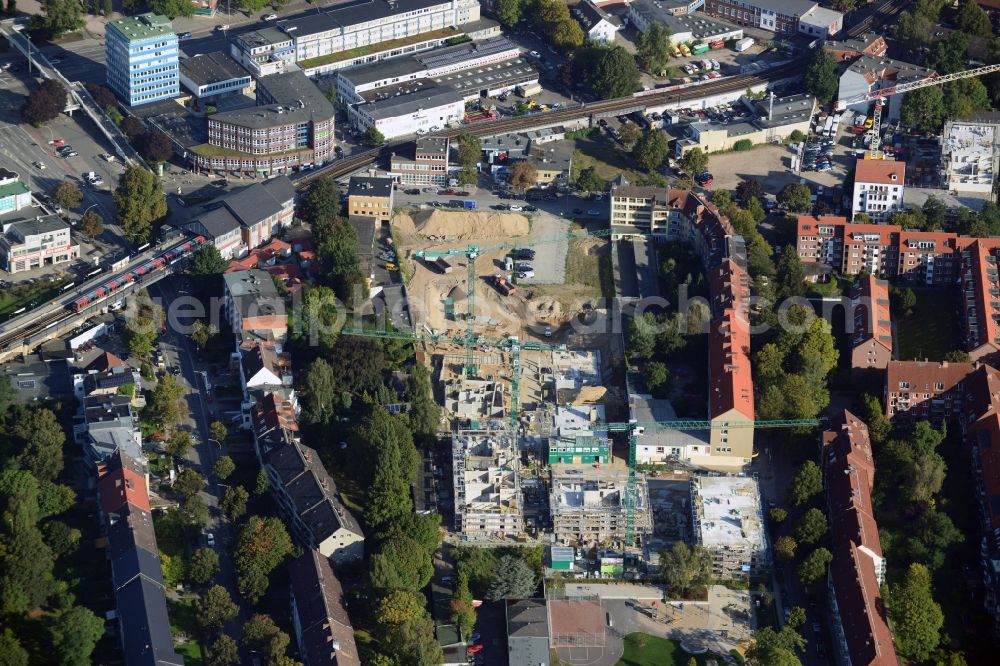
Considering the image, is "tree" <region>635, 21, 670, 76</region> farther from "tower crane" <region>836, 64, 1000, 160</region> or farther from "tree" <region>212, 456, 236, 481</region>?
"tree" <region>212, 456, 236, 481</region>

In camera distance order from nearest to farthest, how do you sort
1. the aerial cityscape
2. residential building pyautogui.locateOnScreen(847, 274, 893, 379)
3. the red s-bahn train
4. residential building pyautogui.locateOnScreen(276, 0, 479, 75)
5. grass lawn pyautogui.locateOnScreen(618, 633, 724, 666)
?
grass lawn pyautogui.locateOnScreen(618, 633, 724, 666) → the aerial cityscape → residential building pyautogui.locateOnScreen(847, 274, 893, 379) → the red s-bahn train → residential building pyautogui.locateOnScreen(276, 0, 479, 75)

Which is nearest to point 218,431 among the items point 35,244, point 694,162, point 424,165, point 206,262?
point 206,262

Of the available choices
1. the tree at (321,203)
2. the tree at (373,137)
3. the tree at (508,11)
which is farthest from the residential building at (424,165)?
the tree at (508,11)

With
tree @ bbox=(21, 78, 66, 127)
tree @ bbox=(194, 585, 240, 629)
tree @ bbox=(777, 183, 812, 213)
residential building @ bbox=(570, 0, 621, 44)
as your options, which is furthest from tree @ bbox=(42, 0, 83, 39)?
tree @ bbox=(194, 585, 240, 629)

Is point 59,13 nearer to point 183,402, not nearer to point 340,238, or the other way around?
point 340,238

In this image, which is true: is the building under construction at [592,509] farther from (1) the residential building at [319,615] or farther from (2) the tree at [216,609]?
(2) the tree at [216,609]

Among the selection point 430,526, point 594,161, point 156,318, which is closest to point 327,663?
point 430,526

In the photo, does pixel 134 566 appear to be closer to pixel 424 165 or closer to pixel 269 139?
pixel 269 139
